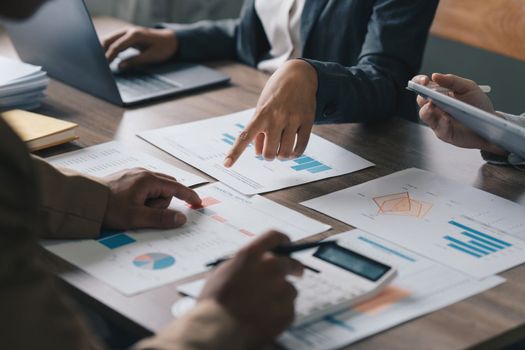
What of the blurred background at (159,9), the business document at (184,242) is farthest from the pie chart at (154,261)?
the blurred background at (159,9)

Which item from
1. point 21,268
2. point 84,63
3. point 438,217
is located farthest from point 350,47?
point 21,268

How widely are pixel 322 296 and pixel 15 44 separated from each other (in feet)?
3.97

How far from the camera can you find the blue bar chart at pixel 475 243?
4.30ft

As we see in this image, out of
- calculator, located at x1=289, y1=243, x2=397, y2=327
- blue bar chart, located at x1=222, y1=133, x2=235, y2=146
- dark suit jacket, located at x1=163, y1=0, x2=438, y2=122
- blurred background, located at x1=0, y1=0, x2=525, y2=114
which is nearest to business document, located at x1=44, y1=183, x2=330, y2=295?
calculator, located at x1=289, y1=243, x2=397, y2=327

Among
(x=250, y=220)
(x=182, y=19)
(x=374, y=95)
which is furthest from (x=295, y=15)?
(x=182, y=19)

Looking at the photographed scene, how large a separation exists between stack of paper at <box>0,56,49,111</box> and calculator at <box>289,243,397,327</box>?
79cm

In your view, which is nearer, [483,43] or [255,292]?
[255,292]

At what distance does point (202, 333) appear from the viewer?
37.6 inches

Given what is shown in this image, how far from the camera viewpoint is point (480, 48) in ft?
9.32

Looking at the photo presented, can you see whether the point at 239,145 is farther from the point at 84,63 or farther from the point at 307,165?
the point at 84,63

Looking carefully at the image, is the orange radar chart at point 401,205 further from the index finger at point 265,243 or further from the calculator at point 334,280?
the index finger at point 265,243

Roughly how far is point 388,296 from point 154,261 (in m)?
0.32

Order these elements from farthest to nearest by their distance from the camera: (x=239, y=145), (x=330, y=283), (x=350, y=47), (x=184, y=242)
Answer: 1. (x=350, y=47)
2. (x=239, y=145)
3. (x=184, y=242)
4. (x=330, y=283)

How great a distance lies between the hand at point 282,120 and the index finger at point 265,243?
1.46 ft
